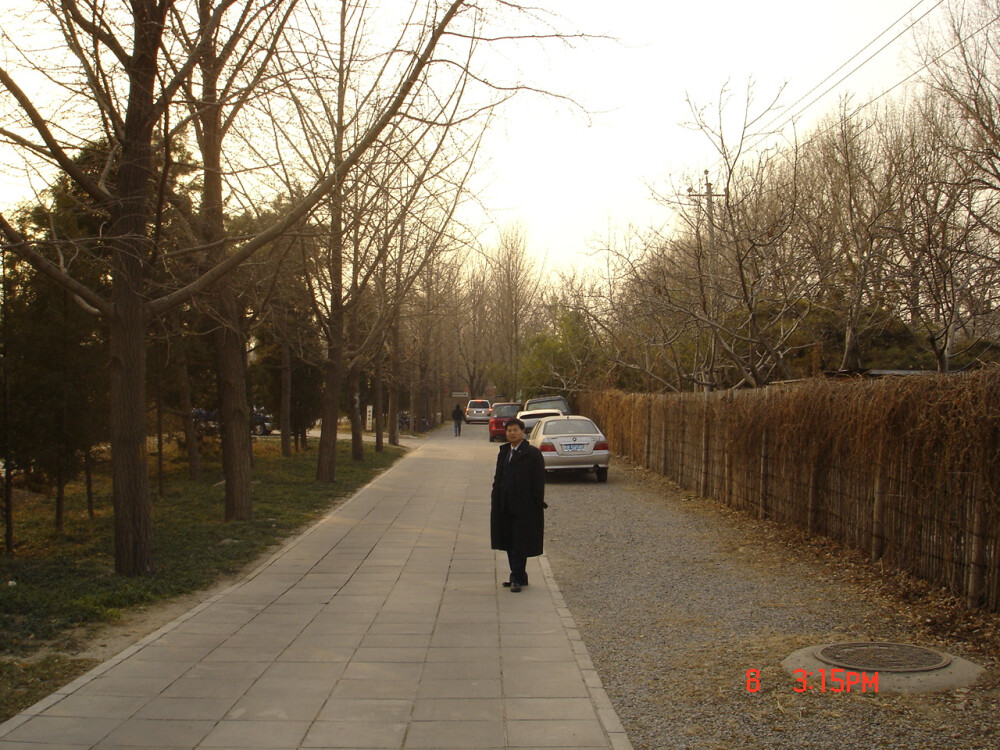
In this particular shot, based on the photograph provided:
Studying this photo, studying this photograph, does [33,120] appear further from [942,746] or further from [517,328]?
[517,328]

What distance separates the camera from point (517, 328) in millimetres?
60219

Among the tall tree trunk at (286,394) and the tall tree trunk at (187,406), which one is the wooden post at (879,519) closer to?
the tall tree trunk at (187,406)

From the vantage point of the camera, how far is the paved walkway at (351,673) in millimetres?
4832

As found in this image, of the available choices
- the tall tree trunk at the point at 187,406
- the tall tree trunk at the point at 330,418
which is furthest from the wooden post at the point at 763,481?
the tall tree trunk at the point at 187,406

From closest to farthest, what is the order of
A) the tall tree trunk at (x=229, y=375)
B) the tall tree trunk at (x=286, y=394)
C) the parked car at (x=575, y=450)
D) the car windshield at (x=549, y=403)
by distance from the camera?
1. the tall tree trunk at (x=229, y=375)
2. the parked car at (x=575, y=450)
3. the tall tree trunk at (x=286, y=394)
4. the car windshield at (x=549, y=403)

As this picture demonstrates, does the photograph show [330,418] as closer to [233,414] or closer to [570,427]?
[570,427]

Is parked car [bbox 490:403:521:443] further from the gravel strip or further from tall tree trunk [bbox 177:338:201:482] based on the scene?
the gravel strip

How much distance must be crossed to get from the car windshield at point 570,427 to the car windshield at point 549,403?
31.7 feet

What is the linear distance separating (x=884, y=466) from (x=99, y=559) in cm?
863

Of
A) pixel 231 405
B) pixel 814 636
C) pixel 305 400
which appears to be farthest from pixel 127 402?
pixel 305 400

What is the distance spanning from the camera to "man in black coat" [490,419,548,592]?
8680 mm
